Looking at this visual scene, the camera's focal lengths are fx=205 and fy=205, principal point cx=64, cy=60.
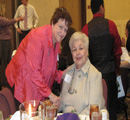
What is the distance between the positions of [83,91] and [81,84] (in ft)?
0.25

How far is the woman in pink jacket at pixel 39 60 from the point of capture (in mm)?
1900

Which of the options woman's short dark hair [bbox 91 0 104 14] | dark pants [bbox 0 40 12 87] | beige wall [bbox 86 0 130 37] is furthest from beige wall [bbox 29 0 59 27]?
woman's short dark hair [bbox 91 0 104 14]

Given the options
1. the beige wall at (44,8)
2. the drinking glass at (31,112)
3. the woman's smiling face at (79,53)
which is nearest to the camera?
the drinking glass at (31,112)

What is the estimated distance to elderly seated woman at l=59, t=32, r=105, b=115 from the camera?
75.7 inches

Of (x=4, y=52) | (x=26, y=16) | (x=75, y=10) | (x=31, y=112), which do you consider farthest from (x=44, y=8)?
(x=31, y=112)

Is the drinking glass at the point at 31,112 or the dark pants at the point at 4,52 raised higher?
the dark pants at the point at 4,52

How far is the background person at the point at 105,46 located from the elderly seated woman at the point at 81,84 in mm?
692

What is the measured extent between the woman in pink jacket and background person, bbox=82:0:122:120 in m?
0.81

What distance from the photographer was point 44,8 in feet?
20.6

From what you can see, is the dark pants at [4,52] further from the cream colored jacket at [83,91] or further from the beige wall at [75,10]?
the cream colored jacket at [83,91]

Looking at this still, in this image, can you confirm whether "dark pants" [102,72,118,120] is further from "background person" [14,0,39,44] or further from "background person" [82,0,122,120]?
"background person" [14,0,39,44]

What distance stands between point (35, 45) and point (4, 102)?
58 centimetres

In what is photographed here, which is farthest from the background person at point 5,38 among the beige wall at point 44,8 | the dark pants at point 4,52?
the beige wall at point 44,8

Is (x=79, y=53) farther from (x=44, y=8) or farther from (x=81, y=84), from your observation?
(x=44, y=8)
